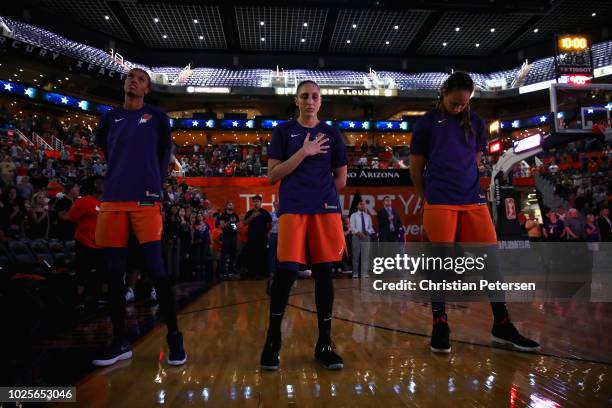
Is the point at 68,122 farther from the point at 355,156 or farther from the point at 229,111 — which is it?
the point at 355,156

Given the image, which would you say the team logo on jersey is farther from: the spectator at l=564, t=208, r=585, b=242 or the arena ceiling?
the arena ceiling

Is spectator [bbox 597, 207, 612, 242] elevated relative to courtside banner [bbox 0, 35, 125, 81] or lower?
lower

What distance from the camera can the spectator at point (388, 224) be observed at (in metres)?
8.36

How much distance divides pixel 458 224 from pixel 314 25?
86.4 ft

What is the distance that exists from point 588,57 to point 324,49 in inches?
773

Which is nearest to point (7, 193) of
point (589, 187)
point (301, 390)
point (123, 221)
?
point (123, 221)

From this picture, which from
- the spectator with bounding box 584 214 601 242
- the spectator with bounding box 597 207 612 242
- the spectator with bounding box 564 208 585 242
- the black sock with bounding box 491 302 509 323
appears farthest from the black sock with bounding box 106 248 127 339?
the spectator with bounding box 597 207 612 242

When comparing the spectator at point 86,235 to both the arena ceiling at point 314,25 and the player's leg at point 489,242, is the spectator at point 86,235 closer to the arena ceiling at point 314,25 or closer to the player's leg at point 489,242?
the player's leg at point 489,242

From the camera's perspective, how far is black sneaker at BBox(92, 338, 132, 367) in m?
2.31

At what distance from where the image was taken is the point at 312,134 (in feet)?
8.13

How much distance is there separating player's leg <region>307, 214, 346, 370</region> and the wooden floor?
0.74 feet

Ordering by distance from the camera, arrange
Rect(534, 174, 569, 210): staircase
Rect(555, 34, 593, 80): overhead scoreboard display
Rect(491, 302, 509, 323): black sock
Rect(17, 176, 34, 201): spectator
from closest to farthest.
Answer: Rect(491, 302, 509, 323): black sock < Rect(17, 176, 34, 201): spectator < Rect(555, 34, 593, 80): overhead scoreboard display < Rect(534, 174, 569, 210): staircase

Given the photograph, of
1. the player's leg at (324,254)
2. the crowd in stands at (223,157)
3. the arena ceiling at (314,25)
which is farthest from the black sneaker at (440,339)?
the arena ceiling at (314,25)

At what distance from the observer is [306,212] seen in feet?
7.75
